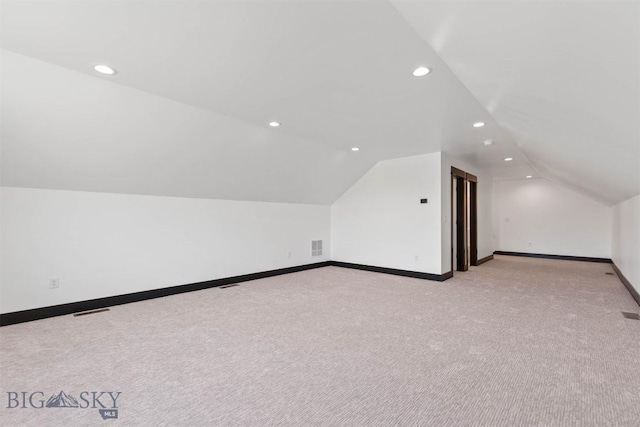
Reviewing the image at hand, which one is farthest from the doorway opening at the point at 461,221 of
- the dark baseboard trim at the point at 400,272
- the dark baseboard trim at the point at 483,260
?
the dark baseboard trim at the point at 400,272

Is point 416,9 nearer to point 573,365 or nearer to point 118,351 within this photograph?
point 573,365

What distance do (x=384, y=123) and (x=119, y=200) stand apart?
385 cm

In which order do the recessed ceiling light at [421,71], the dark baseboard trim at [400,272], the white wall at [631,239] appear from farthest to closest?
1. the dark baseboard trim at [400,272]
2. the white wall at [631,239]
3. the recessed ceiling light at [421,71]

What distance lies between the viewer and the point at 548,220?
8.75 meters

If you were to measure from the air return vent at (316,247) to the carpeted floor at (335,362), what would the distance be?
2660 millimetres

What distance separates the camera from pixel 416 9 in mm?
1621

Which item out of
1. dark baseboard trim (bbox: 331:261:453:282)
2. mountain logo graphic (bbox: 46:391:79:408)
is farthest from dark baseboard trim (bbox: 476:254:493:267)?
mountain logo graphic (bbox: 46:391:79:408)

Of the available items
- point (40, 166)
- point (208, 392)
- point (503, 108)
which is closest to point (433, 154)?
point (503, 108)

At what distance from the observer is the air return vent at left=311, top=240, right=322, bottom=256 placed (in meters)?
6.82

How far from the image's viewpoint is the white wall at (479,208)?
557 cm

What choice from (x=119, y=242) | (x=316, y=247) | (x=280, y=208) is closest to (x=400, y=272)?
(x=316, y=247)

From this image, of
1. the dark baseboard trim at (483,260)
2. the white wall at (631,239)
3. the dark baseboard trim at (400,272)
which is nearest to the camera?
the white wall at (631,239)

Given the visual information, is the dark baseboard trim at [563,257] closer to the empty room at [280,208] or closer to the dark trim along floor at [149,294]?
the empty room at [280,208]

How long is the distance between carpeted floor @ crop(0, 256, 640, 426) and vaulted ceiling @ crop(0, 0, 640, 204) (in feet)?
5.82
